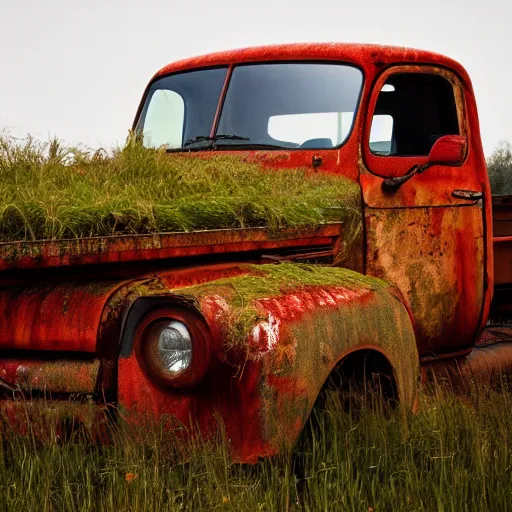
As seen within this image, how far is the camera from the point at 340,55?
4.92 metres

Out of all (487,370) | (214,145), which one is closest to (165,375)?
(214,145)

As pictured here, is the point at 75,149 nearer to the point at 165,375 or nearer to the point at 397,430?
the point at 165,375

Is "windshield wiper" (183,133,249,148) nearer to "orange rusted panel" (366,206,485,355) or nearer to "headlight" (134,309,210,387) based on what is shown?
"orange rusted panel" (366,206,485,355)

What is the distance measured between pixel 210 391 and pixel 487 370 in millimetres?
2659

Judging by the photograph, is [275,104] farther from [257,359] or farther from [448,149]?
[257,359]

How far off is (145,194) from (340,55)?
1634 millimetres

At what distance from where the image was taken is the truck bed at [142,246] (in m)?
3.22

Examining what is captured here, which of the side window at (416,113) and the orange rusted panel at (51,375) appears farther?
the side window at (416,113)

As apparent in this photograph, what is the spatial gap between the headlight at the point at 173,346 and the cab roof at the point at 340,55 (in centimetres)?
214

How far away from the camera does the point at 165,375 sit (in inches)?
126

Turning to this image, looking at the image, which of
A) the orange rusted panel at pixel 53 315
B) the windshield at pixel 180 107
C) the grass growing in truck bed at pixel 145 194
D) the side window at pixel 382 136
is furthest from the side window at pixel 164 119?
the orange rusted panel at pixel 53 315

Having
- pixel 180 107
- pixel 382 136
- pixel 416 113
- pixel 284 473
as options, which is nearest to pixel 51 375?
pixel 284 473

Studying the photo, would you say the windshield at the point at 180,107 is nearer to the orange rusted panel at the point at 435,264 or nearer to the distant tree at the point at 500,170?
the orange rusted panel at the point at 435,264

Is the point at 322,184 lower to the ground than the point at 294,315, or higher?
higher
